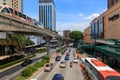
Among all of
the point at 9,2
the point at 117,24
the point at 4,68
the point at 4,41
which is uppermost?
the point at 9,2

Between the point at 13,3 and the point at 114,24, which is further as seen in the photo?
the point at 13,3

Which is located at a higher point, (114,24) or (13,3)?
(13,3)

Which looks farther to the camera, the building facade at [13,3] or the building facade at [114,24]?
the building facade at [13,3]

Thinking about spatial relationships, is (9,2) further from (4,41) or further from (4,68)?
(4,68)

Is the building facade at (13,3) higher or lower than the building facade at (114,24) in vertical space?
higher

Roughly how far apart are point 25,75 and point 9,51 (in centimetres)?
5494

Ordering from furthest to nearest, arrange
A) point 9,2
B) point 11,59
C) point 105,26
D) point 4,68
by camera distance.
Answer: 1. point 9,2
2. point 105,26
3. point 11,59
4. point 4,68

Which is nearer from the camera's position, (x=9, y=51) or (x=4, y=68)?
(x=4, y=68)

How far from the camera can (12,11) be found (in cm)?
5575

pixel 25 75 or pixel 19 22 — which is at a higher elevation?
pixel 19 22

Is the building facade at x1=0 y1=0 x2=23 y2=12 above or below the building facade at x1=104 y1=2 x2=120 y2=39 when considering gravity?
above

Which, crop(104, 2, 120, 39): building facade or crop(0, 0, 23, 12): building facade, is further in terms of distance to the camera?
crop(0, 0, 23, 12): building facade

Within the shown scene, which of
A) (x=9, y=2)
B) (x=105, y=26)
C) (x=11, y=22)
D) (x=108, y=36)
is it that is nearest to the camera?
(x=11, y=22)

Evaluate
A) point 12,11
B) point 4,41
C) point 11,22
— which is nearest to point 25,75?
point 11,22
